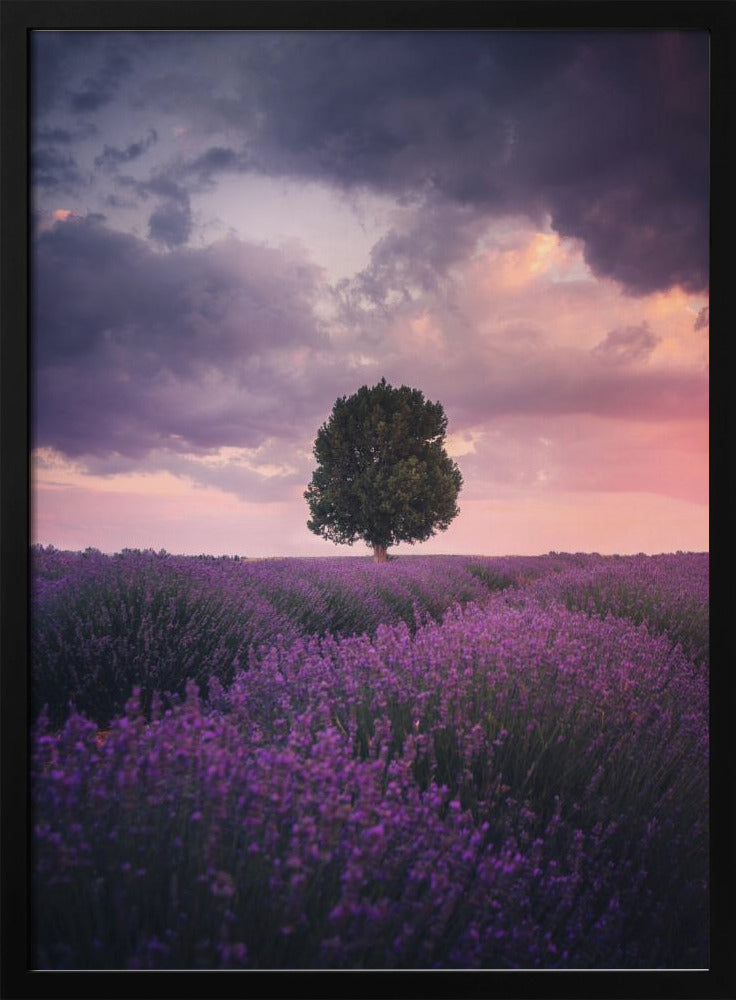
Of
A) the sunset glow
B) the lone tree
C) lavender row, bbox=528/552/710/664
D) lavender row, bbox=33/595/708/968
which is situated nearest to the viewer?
lavender row, bbox=33/595/708/968

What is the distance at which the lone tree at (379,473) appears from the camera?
288 cm

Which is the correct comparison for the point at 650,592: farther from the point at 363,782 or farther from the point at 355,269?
the point at 363,782

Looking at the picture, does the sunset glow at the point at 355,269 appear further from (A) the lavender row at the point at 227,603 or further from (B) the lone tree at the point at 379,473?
Answer: (A) the lavender row at the point at 227,603

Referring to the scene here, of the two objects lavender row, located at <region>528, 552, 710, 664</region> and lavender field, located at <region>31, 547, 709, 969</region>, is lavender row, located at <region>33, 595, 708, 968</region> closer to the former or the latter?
lavender field, located at <region>31, 547, 709, 969</region>

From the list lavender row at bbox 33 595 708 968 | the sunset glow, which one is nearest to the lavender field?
lavender row at bbox 33 595 708 968

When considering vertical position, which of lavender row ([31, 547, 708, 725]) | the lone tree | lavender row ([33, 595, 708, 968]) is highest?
the lone tree

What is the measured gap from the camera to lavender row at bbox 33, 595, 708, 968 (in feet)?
5.45

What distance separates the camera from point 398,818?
67.0 inches

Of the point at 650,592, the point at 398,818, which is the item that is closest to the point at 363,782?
the point at 398,818

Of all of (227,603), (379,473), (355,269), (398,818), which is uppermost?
(355,269)

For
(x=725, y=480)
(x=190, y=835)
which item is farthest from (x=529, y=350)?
(x=190, y=835)

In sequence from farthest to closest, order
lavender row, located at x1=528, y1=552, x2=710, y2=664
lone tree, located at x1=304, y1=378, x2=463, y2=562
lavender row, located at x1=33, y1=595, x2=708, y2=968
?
lone tree, located at x1=304, y1=378, x2=463, y2=562 → lavender row, located at x1=528, y1=552, x2=710, y2=664 → lavender row, located at x1=33, y1=595, x2=708, y2=968

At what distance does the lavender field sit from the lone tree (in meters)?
0.50

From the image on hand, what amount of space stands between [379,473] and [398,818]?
269 centimetres
